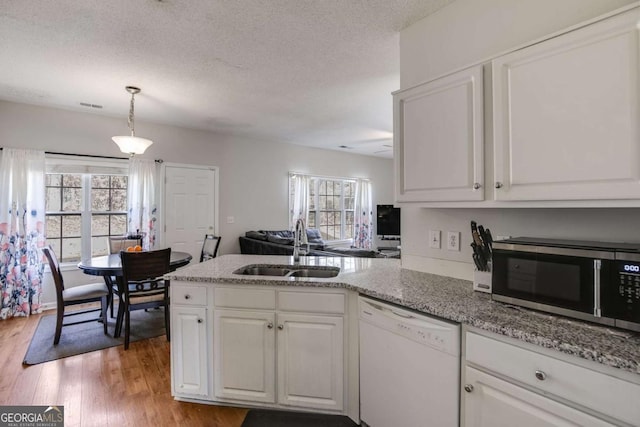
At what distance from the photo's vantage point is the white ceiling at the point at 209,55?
2076 mm

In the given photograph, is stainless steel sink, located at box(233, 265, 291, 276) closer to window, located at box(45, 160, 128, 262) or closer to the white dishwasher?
the white dishwasher

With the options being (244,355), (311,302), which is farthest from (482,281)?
(244,355)

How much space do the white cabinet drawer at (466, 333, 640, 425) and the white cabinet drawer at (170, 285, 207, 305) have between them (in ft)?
5.09

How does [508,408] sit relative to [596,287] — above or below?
below

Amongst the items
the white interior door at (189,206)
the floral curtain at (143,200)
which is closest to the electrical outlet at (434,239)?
the floral curtain at (143,200)

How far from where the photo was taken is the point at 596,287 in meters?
1.14

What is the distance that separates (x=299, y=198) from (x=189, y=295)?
4494 millimetres

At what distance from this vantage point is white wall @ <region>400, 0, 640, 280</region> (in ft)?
4.71

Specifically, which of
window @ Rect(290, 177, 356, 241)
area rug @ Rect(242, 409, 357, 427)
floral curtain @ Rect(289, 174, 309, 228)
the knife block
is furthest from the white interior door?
the knife block

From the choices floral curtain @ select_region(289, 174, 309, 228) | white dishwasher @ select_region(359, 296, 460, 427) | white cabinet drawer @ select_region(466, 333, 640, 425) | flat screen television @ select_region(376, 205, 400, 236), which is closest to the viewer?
white cabinet drawer @ select_region(466, 333, 640, 425)

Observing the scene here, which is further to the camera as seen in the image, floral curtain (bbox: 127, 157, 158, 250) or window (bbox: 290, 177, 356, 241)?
window (bbox: 290, 177, 356, 241)

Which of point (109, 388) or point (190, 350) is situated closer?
point (190, 350)

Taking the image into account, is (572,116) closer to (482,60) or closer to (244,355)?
(482,60)

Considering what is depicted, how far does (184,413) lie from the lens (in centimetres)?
205
